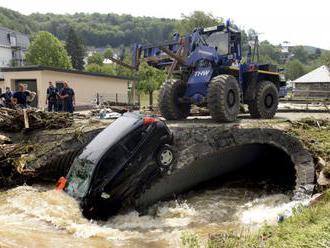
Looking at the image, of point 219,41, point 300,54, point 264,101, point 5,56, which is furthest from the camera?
point 300,54

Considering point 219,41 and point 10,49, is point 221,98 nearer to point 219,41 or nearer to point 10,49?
point 219,41

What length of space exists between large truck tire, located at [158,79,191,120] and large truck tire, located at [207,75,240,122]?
1.58 m

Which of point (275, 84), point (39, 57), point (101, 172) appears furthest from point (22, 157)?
point (39, 57)

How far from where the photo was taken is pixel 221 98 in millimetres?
10031

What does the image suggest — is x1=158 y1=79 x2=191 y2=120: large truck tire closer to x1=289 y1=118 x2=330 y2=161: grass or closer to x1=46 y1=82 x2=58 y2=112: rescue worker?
x1=289 y1=118 x2=330 y2=161: grass

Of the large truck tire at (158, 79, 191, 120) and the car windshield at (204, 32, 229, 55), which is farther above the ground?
the car windshield at (204, 32, 229, 55)

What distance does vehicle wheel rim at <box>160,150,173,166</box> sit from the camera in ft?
27.3

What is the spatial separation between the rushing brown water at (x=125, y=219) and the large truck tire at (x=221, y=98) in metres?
1.99

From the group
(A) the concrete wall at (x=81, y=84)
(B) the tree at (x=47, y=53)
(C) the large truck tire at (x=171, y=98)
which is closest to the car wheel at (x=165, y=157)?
(C) the large truck tire at (x=171, y=98)

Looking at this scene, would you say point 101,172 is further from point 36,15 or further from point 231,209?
point 36,15

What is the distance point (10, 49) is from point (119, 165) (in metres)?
75.9

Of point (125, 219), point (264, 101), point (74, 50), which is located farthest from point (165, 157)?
point (74, 50)

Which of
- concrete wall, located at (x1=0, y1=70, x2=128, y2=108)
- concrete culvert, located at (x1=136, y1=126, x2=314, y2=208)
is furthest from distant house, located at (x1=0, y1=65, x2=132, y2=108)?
concrete culvert, located at (x1=136, y1=126, x2=314, y2=208)

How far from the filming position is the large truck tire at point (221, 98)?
33.0 feet
